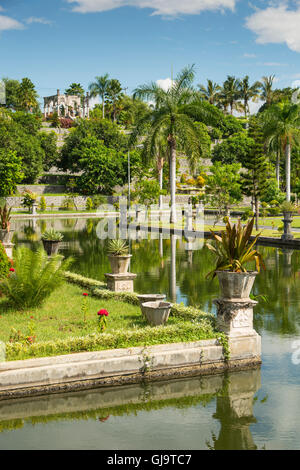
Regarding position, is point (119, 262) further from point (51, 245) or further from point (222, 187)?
point (222, 187)

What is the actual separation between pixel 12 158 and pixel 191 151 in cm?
1963

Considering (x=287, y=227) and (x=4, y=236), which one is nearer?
(x=4, y=236)

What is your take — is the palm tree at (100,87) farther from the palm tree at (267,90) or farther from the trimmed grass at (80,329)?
the trimmed grass at (80,329)

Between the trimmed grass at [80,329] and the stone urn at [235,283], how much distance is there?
2.28 feet

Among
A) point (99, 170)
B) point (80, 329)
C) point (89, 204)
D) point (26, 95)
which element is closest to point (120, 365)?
point (80, 329)

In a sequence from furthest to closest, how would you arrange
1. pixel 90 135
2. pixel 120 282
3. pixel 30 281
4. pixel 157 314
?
pixel 90 135 < pixel 120 282 < pixel 30 281 < pixel 157 314

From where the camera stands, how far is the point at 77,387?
7859mm

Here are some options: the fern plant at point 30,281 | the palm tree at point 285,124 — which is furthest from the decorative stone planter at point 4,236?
the palm tree at point 285,124

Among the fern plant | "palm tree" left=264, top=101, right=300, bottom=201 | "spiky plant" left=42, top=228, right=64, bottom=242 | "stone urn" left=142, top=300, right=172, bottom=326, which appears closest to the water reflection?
"stone urn" left=142, top=300, right=172, bottom=326

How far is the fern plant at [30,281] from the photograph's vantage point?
11453mm

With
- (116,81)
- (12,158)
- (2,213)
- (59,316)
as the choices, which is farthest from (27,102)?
(59,316)

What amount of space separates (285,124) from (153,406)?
37787mm

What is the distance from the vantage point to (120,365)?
815 centimetres

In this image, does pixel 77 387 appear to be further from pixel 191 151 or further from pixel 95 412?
pixel 191 151
